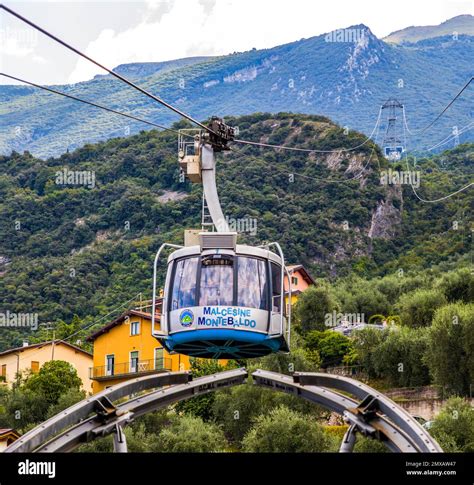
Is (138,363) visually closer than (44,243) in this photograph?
Yes

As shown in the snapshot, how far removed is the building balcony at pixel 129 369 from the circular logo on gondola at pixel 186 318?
151 feet

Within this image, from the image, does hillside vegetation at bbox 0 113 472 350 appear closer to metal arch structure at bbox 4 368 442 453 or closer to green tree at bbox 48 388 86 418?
green tree at bbox 48 388 86 418

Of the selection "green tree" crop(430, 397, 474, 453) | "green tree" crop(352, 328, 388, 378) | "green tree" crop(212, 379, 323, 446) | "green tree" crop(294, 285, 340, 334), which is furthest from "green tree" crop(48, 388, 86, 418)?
"green tree" crop(430, 397, 474, 453)

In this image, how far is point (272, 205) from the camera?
132375mm

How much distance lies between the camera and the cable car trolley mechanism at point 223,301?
2956cm

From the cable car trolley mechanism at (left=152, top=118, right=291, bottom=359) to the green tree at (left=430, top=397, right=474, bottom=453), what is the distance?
69.1ft

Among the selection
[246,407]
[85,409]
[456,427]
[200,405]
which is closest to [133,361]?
[200,405]

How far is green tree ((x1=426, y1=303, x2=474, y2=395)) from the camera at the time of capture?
204 ft

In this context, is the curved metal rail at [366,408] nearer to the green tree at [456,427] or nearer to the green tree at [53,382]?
the green tree at [456,427]

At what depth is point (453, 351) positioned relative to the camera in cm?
6281
